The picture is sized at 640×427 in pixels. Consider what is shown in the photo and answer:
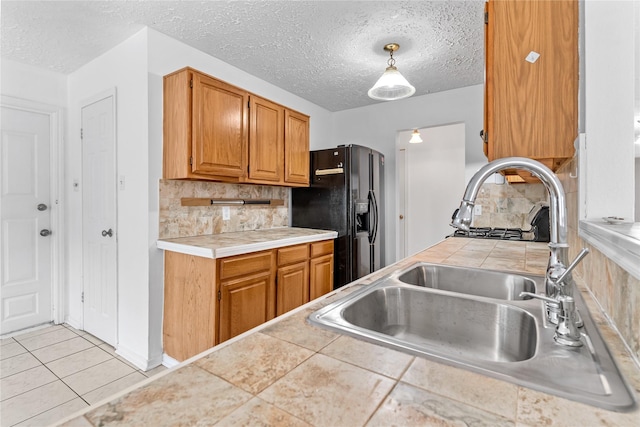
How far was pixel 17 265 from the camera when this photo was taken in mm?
2812

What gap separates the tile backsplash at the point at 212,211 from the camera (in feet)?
7.89

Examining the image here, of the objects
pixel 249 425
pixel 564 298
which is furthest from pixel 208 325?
pixel 564 298

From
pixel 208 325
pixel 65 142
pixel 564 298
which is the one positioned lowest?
pixel 208 325

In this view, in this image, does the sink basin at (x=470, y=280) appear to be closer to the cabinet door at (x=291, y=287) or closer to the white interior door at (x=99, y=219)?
the cabinet door at (x=291, y=287)

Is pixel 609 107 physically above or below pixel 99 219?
above

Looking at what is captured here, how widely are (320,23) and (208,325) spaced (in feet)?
7.36

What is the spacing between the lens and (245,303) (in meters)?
2.17

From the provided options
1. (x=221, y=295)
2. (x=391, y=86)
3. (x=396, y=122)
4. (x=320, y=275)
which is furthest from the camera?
(x=396, y=122)

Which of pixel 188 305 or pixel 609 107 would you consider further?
pixel 188 305

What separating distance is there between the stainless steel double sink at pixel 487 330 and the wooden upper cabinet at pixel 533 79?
0.55 m

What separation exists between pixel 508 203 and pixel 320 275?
201 centimetres

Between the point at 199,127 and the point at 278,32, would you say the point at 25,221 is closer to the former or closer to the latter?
the point at 199,127

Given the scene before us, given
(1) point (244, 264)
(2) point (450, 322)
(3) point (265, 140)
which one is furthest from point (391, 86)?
(2) point (450, 322)

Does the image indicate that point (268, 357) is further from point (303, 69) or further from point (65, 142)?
point (65, 142)
